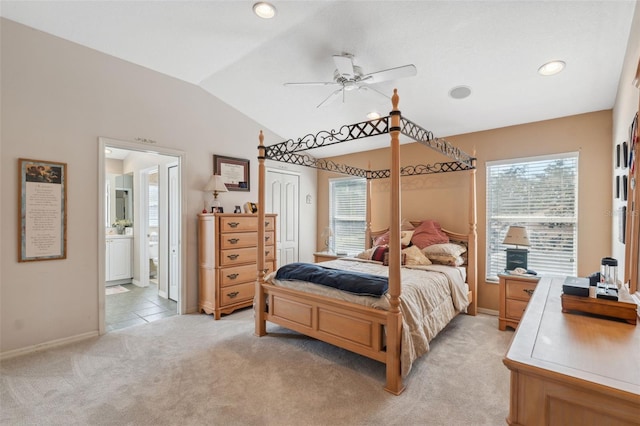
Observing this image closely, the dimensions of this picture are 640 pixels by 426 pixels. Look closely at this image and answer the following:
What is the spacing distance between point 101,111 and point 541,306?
439 cm

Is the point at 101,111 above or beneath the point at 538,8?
beneath

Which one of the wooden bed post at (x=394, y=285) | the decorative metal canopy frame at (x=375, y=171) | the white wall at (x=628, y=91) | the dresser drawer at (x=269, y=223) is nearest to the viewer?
the white wall at (x=628, y=91)

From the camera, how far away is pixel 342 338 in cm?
263

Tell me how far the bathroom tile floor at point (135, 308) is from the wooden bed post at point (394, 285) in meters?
3.12

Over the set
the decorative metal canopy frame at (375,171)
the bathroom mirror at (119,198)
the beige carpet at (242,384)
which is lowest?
the beige carpet at (242,384)

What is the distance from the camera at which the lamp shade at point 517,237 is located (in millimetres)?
3419

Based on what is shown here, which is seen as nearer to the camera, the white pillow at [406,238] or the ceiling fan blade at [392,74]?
the ceiling fan blade at [392,74]

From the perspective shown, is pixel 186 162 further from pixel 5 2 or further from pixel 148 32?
pixel 5 2

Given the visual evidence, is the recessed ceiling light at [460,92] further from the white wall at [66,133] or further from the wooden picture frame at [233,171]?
the white wall at [66,133]

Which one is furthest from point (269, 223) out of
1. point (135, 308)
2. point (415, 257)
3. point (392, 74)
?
point (392, 74)

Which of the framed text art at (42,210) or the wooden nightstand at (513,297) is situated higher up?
the framed text art at (42,210)

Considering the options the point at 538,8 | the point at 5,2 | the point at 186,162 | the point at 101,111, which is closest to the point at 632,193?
the point at 538,8

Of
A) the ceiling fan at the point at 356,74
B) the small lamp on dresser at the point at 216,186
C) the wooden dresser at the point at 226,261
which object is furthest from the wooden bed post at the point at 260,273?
the small lamp on dresser at the point at 216,186

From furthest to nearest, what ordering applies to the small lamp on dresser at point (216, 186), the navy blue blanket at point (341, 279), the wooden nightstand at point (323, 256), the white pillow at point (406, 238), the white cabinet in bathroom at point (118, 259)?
the white cabinet in bathroom at point (118, 259) → the wooden nightstand at point (323, 256) → the white pillow at point (406, 238) → the small lamp on dresser at point (216, 186) → the navy blue blanket at point (341, 279)
